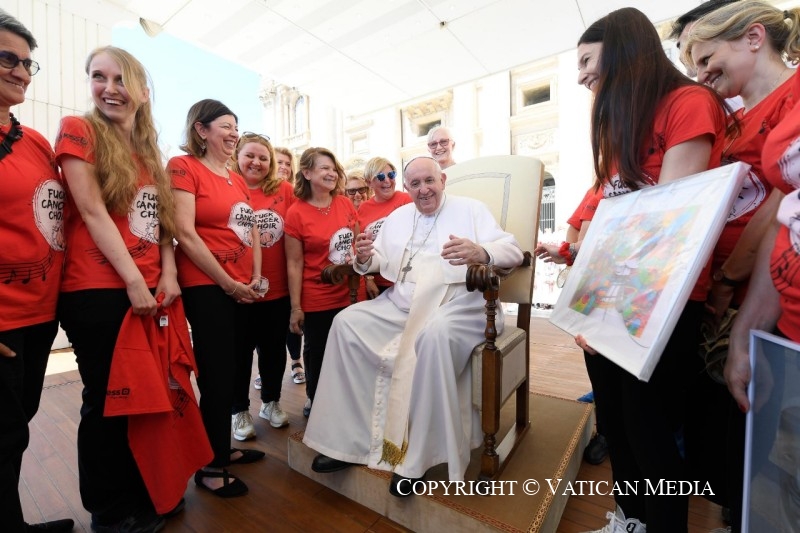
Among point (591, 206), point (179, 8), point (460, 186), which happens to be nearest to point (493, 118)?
point (179, 8)

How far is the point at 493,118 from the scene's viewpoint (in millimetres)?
9898

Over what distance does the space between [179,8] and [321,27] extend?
5.42ft

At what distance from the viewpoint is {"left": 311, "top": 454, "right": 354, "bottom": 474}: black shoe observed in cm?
175

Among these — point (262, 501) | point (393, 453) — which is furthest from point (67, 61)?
point (393, 453)

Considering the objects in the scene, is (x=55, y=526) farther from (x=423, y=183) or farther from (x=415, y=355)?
(x=423, y=183)

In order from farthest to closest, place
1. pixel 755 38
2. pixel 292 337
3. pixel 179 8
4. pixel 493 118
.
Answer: pixel 493 118 → pixel 179 8 → pixel 292 337 → pixel 755 38

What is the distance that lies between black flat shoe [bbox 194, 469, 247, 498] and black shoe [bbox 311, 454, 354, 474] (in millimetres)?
376

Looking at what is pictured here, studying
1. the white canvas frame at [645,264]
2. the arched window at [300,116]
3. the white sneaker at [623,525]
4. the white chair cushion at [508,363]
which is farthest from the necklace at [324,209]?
the arched window at [300,116]

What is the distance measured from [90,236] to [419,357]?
1.36 m

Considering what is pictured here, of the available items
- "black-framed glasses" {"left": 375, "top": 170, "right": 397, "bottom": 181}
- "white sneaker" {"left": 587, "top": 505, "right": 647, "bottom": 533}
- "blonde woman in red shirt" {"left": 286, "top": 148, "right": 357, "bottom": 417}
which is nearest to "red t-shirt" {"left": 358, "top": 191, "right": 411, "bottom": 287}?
"black-framed glasses" {"left": 375, "top": 170, "right": 397, "bottom": 181}

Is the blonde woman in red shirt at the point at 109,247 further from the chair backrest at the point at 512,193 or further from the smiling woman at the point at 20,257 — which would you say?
the chair backrest at the point at 512,193

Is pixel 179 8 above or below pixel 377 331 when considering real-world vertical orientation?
above

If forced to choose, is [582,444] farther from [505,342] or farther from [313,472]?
[313,472]

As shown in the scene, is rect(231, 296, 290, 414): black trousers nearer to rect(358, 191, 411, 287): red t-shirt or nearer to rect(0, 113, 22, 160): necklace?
rect(358, 191, 411, 287): red t-shirt
